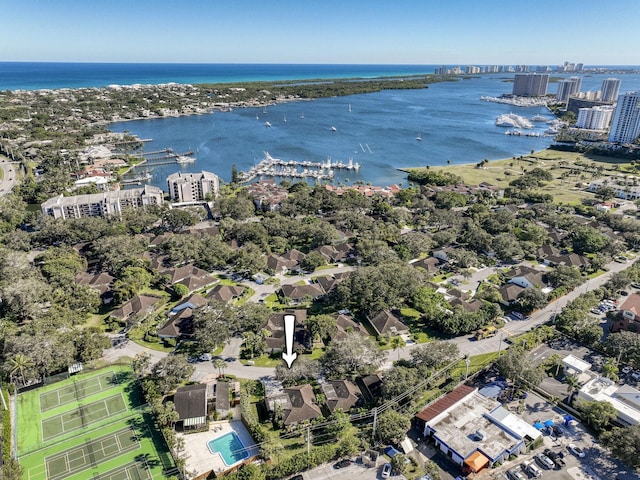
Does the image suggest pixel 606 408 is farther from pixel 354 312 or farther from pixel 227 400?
pixel 227 400

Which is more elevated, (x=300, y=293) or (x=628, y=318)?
(x=628, y=318)

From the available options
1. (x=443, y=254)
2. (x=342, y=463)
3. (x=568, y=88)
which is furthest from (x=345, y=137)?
(x=568, y=88)

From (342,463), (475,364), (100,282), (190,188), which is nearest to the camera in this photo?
(342,463)

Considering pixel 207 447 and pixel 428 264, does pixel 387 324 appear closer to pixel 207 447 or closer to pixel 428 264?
pixel 428 264

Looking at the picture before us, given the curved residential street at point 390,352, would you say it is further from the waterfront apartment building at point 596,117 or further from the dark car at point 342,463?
the waterfront apartment building at point 596,117

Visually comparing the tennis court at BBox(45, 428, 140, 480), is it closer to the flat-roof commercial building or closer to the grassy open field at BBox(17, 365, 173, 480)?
the grassy open field at BBox(17, 365, 173, 480)

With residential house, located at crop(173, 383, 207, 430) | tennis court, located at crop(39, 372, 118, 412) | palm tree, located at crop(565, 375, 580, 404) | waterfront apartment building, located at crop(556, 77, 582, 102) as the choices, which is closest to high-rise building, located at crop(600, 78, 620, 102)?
waterfront apartment building, located at crop(556, 77, 582, 102)
